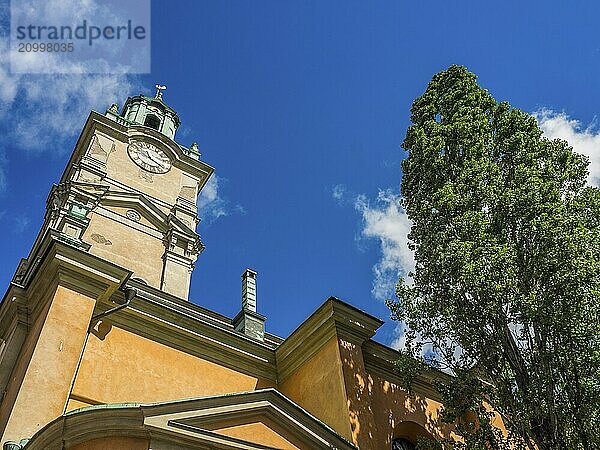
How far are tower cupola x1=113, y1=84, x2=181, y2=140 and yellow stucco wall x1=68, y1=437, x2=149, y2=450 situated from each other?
21.6m

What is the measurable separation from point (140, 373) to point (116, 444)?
3.71 m

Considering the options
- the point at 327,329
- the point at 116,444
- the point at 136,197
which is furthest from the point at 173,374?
the point at 136,197

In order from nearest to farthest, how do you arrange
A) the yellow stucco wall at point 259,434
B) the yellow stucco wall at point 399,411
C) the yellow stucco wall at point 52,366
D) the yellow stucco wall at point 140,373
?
1. the yellow stucco wall at point 259,434
2. the yellow stucco wall at point 52,366
3. the yellow stucco wall at point 140,373
4. the yellow stucco wall at point 399,411

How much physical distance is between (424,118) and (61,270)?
27.2ft

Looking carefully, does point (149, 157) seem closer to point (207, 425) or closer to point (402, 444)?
point (402, 444)

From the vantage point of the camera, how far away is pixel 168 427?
7.72m

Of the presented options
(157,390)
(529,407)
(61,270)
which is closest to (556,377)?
(529,407)

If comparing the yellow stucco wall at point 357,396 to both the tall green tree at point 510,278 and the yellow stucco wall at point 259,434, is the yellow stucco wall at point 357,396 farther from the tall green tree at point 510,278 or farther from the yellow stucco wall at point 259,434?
the yellow stucco wall at point 259,434

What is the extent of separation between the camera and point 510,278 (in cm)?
984

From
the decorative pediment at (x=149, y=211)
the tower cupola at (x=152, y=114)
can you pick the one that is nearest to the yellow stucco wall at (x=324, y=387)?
the decorative pediment at (x=149, y=211)

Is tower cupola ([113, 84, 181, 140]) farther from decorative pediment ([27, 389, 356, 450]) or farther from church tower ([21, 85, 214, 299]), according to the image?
decorative pediment ([27, 389, 356, 450])

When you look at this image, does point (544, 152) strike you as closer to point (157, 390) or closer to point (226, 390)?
point (226, 390)

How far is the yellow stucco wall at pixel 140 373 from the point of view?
10.7m

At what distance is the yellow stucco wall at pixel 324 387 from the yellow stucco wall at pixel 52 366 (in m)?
4.56
